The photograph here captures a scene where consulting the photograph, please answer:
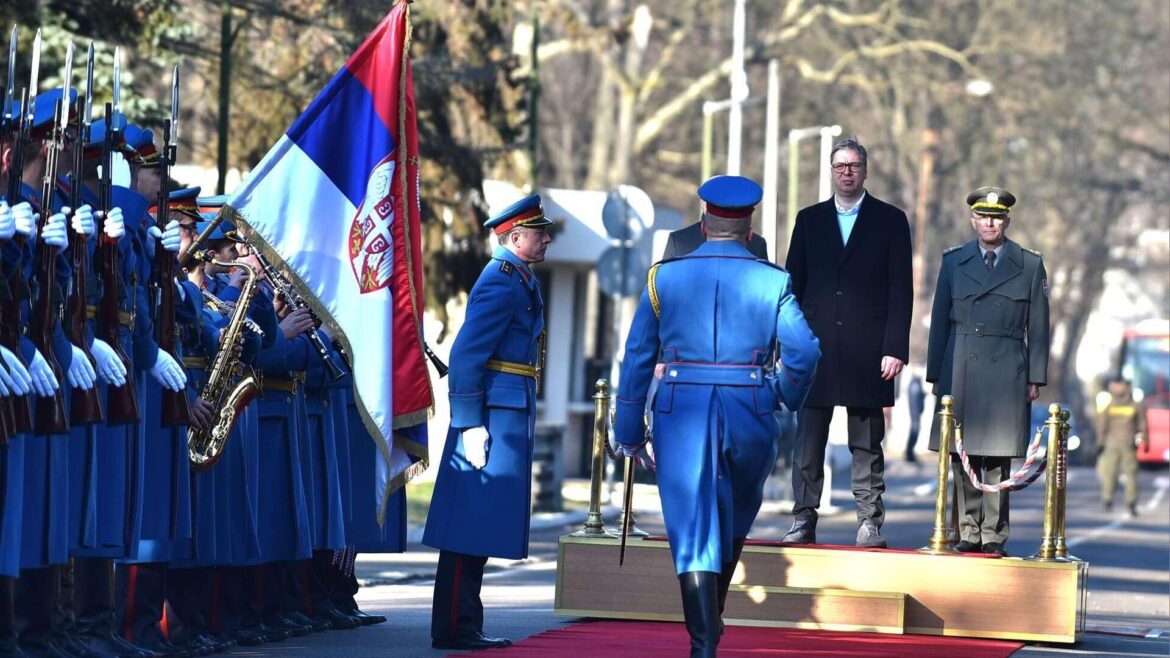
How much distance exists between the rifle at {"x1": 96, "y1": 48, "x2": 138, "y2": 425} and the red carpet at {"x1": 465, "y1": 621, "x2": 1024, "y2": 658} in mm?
2045

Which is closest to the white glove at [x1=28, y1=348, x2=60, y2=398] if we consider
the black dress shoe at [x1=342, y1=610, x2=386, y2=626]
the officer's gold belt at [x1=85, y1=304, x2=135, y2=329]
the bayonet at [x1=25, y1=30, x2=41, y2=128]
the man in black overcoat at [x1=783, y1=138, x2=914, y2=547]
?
the officer's gold belt at [x1=85, y1=304, x2=135, y2=329]

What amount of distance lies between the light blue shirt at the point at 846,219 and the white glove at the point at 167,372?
4.04m

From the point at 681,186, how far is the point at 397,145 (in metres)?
36.4

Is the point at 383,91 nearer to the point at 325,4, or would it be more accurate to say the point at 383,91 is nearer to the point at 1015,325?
the point at 1015,325

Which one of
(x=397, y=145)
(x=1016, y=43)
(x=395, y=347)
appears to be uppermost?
(x=1016, y=43)

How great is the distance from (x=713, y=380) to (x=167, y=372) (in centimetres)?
235

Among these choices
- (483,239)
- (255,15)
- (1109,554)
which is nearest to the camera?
(255,15)

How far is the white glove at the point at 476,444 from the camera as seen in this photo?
11023mm

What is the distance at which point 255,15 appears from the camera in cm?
2180

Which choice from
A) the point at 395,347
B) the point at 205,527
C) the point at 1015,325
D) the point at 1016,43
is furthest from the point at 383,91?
the point at 1016,43

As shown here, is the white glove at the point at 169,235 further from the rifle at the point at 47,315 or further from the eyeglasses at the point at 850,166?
the eyeglasses at the point at 850,166

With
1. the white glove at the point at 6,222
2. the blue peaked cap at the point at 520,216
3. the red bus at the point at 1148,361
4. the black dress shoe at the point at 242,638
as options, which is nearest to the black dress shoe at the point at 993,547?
the blue peaked cap at the point at 520,216

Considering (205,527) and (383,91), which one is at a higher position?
(383,91)

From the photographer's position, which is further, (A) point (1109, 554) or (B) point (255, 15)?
(A) point (1109, 554)
